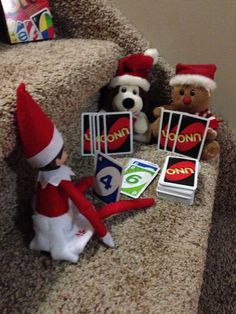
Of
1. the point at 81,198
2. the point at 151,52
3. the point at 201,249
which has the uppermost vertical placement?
the point at 151,52

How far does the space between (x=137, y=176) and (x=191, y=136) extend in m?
0.20

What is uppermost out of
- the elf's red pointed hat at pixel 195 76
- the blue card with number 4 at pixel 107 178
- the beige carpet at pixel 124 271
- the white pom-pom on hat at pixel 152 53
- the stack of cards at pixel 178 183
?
the white pom-pom on hat at pixel 152 53

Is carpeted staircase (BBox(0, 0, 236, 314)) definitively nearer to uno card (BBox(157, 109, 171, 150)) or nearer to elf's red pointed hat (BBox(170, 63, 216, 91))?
uno card (BBox(157, 109, 171, 150))

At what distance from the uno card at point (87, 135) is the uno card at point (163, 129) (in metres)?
0.20

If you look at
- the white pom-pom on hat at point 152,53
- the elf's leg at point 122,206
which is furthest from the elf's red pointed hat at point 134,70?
the elf's leg at point 122,206

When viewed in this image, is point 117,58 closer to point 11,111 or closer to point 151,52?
point 151,52

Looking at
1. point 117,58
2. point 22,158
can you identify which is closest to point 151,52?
point 117,58

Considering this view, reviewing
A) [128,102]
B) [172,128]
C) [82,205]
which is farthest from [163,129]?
[82,205]

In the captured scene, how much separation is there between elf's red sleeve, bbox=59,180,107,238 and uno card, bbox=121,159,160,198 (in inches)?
6.7

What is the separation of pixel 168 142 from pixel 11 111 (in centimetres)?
52

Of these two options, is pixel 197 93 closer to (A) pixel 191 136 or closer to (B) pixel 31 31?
(A) pixel 191 136

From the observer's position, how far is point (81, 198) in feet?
2.37

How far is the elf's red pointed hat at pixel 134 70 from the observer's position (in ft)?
3.29

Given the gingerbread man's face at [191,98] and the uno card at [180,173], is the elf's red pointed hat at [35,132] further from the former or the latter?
the gingerbread man's face at [191,98]
